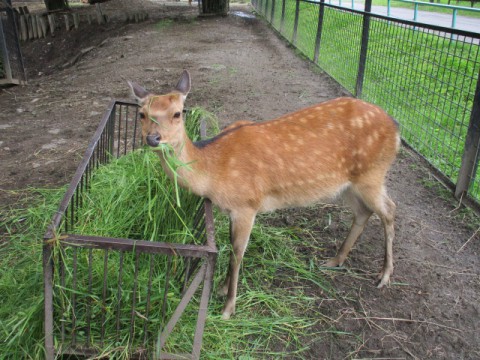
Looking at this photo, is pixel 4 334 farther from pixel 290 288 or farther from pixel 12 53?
pixel 12 53

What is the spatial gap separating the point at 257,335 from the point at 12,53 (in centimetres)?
641

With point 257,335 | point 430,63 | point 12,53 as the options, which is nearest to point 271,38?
point 12,53

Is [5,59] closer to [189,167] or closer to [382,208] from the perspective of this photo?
[189,167]

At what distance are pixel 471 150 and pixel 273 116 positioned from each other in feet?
8.19

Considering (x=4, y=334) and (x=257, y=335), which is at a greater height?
(x=4, y=334)

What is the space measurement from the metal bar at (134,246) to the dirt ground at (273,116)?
3.20ft

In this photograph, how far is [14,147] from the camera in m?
4.82

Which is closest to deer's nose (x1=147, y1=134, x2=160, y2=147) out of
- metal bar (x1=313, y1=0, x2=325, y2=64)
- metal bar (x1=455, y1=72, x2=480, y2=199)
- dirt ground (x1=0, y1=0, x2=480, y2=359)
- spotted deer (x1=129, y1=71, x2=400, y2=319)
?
spotted deer (x1=129, y1=71, x2=400, y2=319)

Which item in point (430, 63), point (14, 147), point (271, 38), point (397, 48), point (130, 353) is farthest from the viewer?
point (271, 38)

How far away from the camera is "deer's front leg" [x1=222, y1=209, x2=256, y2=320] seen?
2701 millimetres

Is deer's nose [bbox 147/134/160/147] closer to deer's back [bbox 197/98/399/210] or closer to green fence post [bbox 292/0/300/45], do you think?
deer's back [bbox 197/98/399/210]

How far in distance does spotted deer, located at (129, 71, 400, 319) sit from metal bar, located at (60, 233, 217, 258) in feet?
2.12

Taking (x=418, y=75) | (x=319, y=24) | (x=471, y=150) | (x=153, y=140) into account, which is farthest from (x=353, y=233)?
(x=319, y=24)

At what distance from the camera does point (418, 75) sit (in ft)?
15.7
